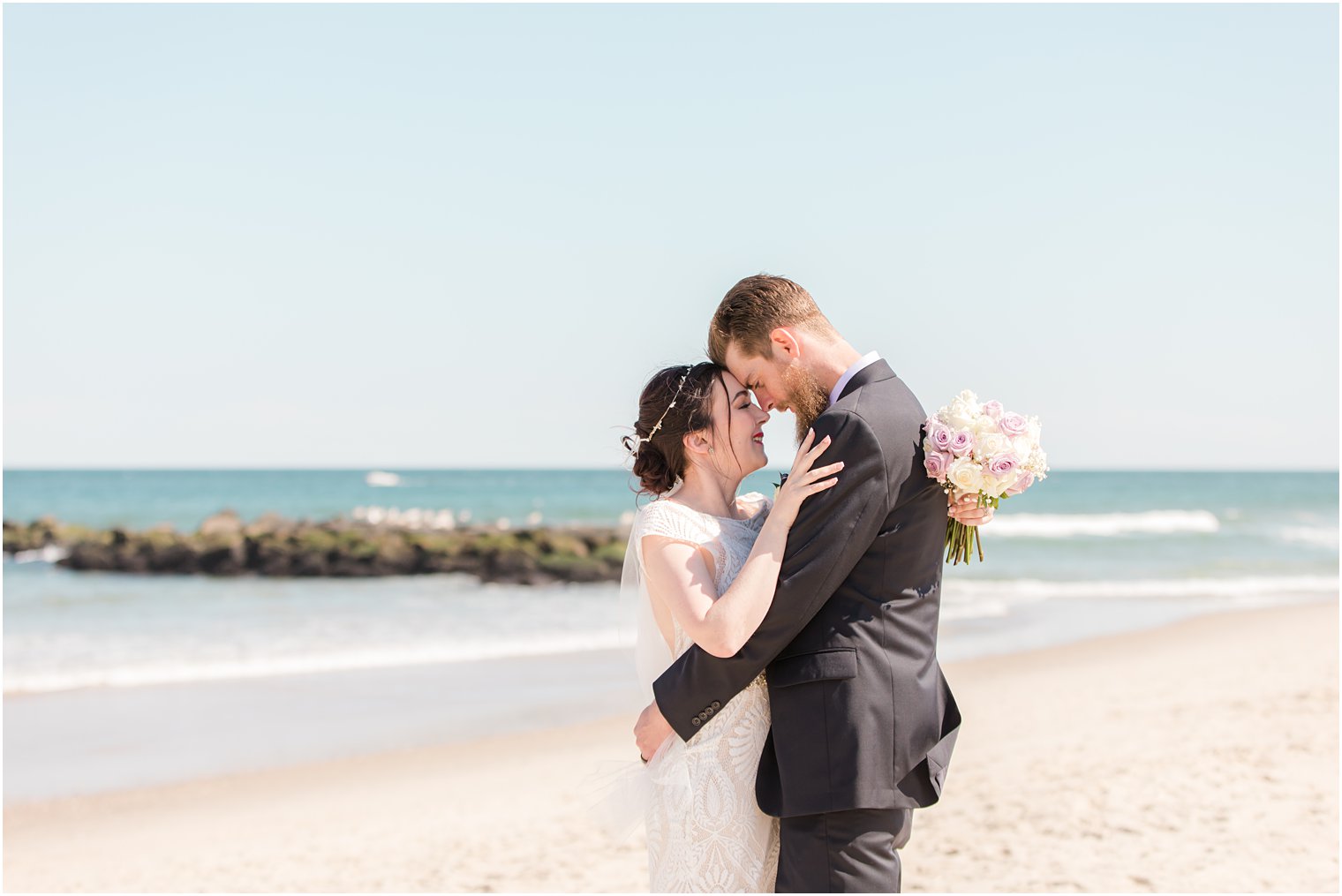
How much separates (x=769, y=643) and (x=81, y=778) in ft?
21.0

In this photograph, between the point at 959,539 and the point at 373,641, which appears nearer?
the point at 959,539

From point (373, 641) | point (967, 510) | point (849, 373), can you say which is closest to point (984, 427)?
point (967, 510)

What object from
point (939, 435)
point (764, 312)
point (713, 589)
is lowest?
point (713, 589)

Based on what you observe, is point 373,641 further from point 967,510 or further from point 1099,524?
point 1099,524

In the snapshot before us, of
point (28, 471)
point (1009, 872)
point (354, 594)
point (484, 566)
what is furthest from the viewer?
point (28, 471)

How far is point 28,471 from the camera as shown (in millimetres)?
67625

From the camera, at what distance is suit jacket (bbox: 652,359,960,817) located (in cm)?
275

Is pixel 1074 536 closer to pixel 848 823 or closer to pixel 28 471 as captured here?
pixel 848 823

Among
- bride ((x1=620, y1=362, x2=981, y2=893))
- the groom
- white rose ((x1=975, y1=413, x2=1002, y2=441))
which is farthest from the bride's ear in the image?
white rose ((x1=975, y1=413, x2=1002, y2=441))

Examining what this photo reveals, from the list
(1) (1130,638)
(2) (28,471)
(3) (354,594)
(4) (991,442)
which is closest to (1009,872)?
(4) (991,442)

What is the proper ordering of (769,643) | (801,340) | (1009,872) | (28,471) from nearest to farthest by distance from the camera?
1. (769,643)
2. (801,340)
3. (1009,872)
4. (28,471)

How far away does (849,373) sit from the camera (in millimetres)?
3008

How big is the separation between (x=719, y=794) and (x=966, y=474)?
107 cm

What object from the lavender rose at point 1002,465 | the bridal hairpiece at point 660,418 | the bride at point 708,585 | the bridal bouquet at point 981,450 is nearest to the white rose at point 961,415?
the bridal bouquet at point 981,450
